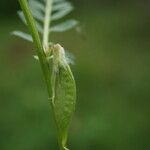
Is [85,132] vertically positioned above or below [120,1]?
above

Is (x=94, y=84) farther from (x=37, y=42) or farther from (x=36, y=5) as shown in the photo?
(x=37, y=42)

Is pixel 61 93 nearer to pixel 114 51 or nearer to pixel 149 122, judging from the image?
pixel 149 122

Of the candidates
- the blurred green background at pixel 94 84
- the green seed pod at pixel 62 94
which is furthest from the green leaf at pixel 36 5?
the blurred green background at pixel 94 84

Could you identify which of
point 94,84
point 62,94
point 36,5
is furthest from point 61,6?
point 94,84

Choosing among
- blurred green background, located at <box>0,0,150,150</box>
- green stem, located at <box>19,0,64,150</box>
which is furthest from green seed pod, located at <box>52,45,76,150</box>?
Result: blurred green background, located at <box>0,0,150,150</box>

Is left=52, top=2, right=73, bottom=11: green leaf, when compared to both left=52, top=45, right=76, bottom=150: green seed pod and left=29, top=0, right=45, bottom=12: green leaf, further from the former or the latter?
left=52, top=45, right=76, bottom=150: green seed pod

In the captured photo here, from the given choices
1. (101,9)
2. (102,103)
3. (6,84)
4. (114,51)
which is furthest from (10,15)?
(102,103)
